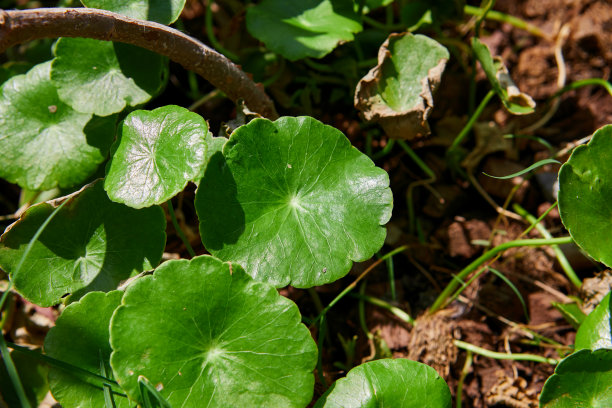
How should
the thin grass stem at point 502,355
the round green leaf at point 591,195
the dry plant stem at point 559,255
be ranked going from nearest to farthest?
1. the round green leaf at point 591,195
2. the thin grass stem at point 502,355
3. the dry plant stem at point 559,255

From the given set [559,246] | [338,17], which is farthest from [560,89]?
[338,17]

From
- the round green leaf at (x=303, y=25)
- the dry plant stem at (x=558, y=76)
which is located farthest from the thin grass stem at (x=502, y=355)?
the round green leaf at (x=303, y=25)

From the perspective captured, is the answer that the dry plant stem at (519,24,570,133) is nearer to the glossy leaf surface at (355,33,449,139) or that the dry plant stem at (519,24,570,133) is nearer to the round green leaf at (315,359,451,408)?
the glossy leaf surface at (355,33,449,139)

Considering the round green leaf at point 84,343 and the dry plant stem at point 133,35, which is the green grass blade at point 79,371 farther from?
the dry plant stem at point 133,35

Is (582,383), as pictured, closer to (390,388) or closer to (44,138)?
(390,388)

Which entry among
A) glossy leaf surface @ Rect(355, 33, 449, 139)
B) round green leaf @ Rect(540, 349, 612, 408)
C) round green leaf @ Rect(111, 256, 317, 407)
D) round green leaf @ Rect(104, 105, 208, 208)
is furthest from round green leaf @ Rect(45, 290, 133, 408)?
round green leaf @ Rect(540, 349, 612, 408)

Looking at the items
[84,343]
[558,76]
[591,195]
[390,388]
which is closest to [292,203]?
[390,388]
